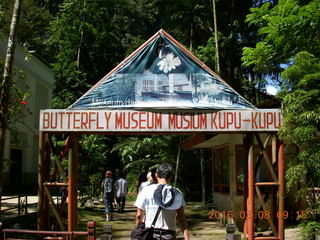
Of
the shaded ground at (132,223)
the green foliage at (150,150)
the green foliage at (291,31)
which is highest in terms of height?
the green foliage at (291,31)

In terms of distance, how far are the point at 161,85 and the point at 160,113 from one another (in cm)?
68

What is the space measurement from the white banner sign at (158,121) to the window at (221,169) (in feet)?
24.7

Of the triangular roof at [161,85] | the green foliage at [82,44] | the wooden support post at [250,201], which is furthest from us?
the green foliage at [82,44]

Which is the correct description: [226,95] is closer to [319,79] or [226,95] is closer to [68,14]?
[319,79]

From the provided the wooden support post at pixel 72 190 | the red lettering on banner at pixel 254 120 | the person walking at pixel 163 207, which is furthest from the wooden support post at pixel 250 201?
the person walking at pixel 163 207

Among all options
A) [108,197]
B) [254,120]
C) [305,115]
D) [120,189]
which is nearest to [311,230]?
[305,115]

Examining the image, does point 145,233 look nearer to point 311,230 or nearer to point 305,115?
point 305,115

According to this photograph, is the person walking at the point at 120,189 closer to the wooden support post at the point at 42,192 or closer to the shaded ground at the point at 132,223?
the shaded ground at the point at 132,223

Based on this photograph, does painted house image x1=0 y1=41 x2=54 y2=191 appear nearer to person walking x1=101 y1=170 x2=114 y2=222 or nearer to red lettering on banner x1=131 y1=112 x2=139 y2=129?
person walking x1=101 y1=170 x2=114 y2=222

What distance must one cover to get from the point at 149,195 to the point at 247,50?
23.4 feet

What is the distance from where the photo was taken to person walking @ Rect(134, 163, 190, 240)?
16.6ft

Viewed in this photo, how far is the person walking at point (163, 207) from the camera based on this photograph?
16.6 feet


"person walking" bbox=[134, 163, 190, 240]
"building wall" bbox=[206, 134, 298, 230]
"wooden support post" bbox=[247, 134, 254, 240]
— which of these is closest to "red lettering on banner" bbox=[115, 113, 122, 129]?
"wooden support post" bbox=[247, 134, 254, 240]

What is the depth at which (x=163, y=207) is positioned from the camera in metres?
5.05
